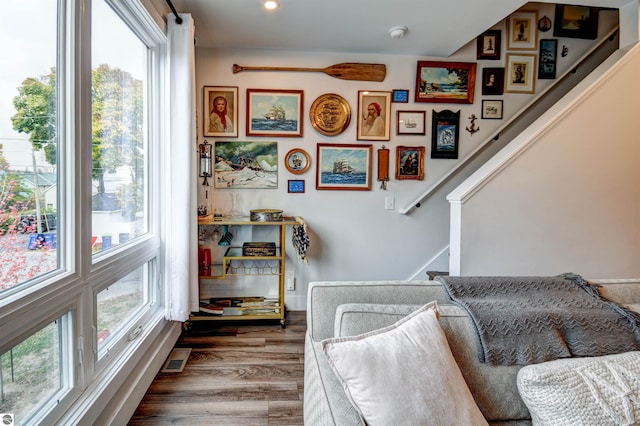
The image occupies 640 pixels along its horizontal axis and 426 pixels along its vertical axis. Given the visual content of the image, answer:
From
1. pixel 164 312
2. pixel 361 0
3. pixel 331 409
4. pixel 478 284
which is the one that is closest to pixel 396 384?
pixel 331 409

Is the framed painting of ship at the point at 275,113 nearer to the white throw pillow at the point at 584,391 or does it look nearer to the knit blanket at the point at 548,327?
the knit blanket at the point at 548,327

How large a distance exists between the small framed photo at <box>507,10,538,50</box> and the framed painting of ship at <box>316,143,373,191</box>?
1.72 meters

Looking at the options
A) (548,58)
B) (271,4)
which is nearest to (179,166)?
(271,4)

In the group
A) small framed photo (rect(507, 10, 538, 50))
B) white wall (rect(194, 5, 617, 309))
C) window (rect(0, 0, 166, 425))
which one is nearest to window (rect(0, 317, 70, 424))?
window (rect(0, 0, 166, 425))

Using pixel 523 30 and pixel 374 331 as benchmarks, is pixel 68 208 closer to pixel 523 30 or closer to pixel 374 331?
pixel 374 331

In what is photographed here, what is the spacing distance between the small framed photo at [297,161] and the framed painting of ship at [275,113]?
158 millimetres

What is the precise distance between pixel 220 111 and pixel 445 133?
7.06 feet

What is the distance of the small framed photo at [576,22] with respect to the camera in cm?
316

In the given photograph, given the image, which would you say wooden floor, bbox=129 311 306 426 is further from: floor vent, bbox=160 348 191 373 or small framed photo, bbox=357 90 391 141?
small framed photo, bbox=357 90 391 141

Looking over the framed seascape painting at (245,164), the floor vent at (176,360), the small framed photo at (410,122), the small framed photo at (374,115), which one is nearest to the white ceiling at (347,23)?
the small framed photo at (374,115)

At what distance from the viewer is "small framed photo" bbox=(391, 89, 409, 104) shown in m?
3.17

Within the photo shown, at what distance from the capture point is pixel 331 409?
99 cm

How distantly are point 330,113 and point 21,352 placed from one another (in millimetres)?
2688

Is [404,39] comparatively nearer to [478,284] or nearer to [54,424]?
[478,284]
